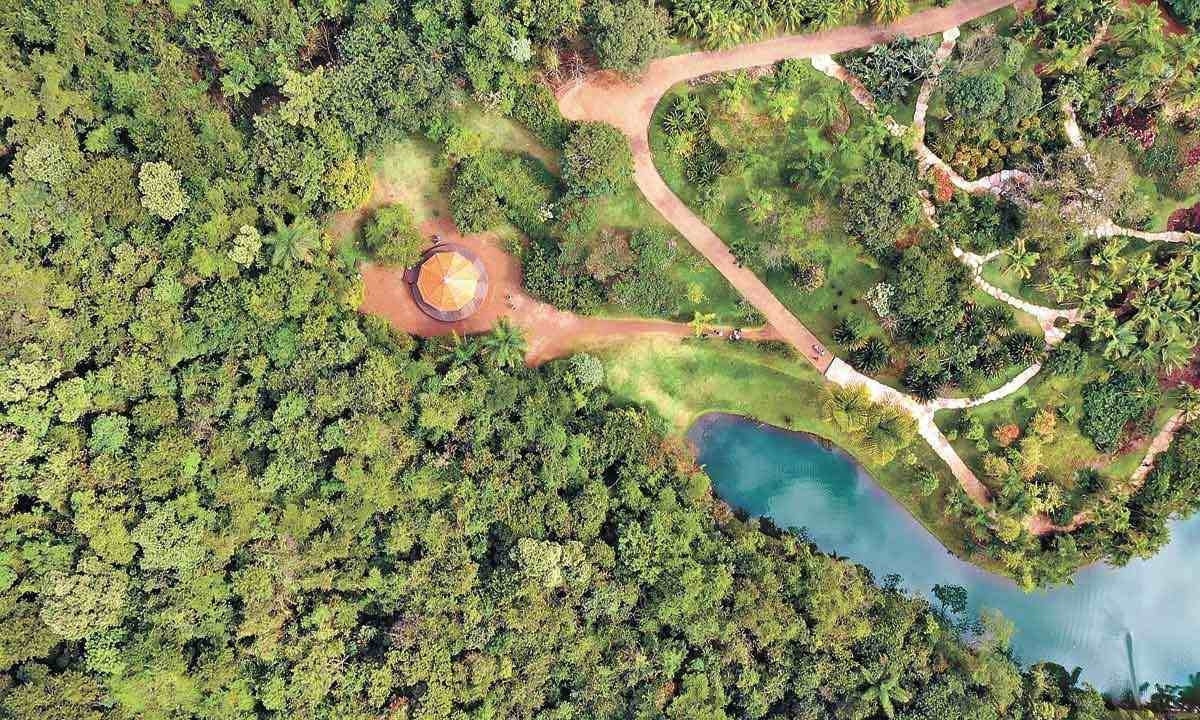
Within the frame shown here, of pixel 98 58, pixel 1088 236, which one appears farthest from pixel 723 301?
pixel 98 58

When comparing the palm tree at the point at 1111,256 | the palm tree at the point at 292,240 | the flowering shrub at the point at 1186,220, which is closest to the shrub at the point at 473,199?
the palm tree at the point at 292,240

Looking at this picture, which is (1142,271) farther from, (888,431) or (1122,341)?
(888,431)

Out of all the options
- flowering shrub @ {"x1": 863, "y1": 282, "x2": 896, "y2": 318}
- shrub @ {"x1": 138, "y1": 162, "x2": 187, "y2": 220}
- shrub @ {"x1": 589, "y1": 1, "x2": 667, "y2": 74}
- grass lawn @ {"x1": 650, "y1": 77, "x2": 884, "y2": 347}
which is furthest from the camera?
grass lawn @ {"x1": 650, "y1": 77, "x2": 884, "y2": 347}

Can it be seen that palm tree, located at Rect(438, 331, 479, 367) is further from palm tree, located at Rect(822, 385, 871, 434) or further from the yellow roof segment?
palm tree, located at Rect(822, 385, 871, 434)

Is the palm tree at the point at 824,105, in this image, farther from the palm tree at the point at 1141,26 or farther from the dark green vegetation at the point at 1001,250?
the palm tree at the point at 1141,26

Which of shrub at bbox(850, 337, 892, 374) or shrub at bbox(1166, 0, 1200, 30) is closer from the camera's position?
shrub at bbox(1166, 0, 1200, 30)

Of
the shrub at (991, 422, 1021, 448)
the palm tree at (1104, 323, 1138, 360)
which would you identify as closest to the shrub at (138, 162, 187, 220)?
the shrub at (991, 422, 1021, 448)
